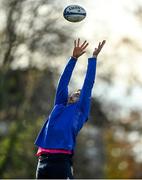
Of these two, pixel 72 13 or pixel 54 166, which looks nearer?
pixel 54 166

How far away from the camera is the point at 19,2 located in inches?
1369

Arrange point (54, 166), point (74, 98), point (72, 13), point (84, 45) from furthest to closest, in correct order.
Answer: point (72, 13)
point (84, 45)
point (74, 98)
point (54, 166)

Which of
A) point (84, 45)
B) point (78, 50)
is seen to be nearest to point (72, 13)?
point (78, 50)

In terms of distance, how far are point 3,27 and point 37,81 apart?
865 centimetres

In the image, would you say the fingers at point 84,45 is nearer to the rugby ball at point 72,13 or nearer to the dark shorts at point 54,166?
the dark shorts at point 54,166

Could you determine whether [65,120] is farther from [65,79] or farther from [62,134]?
[65,79]

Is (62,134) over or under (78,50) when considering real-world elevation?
under

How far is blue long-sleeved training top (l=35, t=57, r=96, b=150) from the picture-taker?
1528cm

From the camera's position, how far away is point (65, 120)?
1541cm

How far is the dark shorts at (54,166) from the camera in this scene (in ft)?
50.1

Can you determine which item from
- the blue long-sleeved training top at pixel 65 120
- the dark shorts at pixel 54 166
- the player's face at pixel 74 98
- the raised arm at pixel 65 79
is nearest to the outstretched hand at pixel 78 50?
the raised arm at pixel 65 79

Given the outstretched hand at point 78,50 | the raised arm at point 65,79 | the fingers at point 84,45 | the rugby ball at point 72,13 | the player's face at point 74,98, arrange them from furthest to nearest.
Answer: the rugby ball at point 72,13
the outstretched hand at point 78,50
the fingers at point 84,45
the raised arm at point 65,79
the player's face at point 74,98

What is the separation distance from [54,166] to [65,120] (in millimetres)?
667

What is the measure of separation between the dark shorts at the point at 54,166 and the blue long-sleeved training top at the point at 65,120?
142mm
